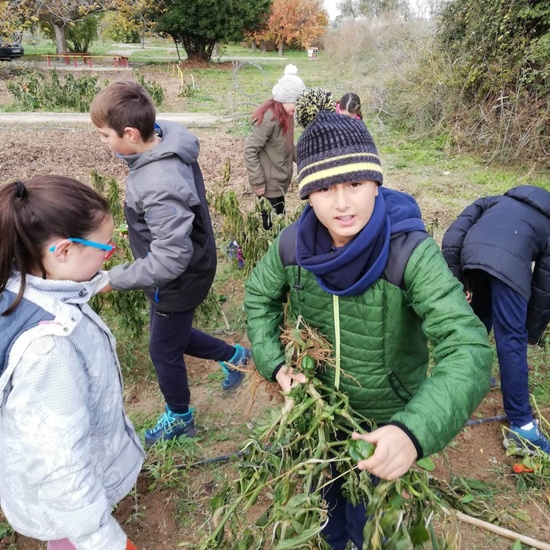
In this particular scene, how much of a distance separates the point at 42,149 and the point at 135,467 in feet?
24.9

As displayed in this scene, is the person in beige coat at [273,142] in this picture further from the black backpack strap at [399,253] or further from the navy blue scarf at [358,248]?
the black backpack strap at [399,253]

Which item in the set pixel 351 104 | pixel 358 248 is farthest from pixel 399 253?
pixel 351 104

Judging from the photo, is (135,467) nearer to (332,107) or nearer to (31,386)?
(31,386)

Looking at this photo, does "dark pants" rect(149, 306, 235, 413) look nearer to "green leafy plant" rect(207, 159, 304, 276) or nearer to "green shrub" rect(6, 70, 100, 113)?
"green leafy plant" rect(207, 159, 304, 276)

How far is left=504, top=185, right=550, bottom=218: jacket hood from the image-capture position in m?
2.29

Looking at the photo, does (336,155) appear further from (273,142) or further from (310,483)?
(273,142)

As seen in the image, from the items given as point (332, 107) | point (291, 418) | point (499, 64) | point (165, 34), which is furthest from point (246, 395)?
point (165, 34)

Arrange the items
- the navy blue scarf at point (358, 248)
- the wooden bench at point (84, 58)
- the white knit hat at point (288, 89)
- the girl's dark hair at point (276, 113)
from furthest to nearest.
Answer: the wooden bench at point (84, 58) < the girl's dark hair at point (276, 113) < the white knit hat at point (288, 89) < the navy blue scarf at point (358, 248)

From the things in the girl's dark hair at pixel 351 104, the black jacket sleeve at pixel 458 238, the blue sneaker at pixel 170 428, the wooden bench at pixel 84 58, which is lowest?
the blue sneaker at pixel 170 428

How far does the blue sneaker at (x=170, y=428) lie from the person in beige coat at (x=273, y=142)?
1895mm

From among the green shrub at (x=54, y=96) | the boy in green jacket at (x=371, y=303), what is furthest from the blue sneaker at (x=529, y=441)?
the green shrub at (x=54, y=96)

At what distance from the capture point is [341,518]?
1831 millimetres

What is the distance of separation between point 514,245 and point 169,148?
1.52 meters

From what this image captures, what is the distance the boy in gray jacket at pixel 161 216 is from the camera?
6.34 feet
